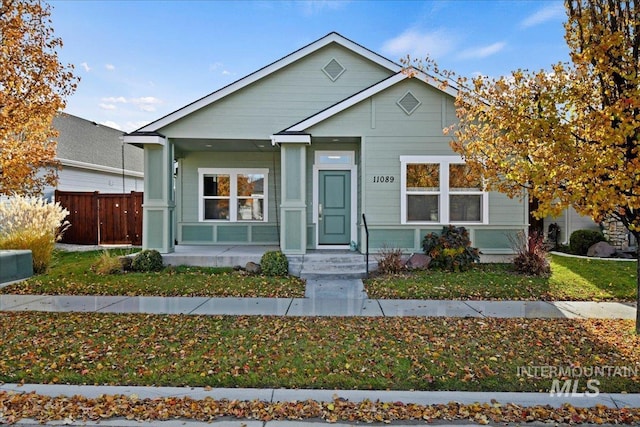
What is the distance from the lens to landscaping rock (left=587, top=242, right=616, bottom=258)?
11602 mm

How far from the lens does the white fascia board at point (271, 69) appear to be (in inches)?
411

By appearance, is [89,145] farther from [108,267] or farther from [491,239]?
[491,239]

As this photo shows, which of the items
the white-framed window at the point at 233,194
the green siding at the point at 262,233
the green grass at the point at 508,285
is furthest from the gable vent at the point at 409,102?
the green siding at the point at 262,233

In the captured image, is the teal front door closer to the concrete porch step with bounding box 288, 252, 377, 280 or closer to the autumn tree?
the concrete porch step with bounding box 288, 252, 377, 280

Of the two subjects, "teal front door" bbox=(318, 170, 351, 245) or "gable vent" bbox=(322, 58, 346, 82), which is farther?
"gable vent" bbox=(322, 58, 346, 82)

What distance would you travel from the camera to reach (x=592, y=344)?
197 inches

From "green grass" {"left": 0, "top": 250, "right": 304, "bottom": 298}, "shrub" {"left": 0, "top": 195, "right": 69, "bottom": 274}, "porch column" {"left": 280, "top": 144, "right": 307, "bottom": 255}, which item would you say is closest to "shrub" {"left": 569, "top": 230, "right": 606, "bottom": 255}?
"porch column" {"left": 280, "top": 144, "right": 307, "bottom": 255}

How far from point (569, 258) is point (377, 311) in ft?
26.4

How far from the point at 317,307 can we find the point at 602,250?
9.91 m

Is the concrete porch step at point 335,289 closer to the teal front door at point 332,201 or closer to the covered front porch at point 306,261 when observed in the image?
the covered front porch at point 306,261

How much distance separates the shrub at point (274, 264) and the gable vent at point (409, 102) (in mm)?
5032

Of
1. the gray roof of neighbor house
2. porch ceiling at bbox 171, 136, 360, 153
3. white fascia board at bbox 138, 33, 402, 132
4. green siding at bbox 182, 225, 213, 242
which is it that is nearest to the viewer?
white fascia board at bbox 138, 33, 402, 132

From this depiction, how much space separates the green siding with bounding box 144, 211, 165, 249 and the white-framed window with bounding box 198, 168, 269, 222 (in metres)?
2.33

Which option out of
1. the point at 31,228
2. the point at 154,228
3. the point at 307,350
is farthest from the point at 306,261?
the point at 31,228
